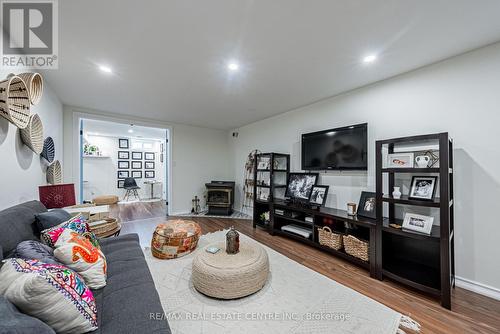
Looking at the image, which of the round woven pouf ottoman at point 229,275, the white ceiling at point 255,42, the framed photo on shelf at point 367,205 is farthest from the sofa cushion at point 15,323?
the framed photo on shelf at point 367,205

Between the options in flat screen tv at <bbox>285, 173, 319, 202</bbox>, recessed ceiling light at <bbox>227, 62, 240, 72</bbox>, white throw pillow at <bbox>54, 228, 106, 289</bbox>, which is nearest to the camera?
white throw pillow at <bbox>54, 228, 106, 289</bbox>

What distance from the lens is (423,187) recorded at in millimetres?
2127

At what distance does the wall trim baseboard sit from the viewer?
1.87 meters

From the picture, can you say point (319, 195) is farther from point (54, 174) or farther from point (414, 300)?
point (54, 174)

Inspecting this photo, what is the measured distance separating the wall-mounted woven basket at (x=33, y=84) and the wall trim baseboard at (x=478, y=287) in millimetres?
4642

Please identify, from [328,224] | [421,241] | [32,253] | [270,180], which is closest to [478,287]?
[421,241]

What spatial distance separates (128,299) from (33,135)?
2148mm

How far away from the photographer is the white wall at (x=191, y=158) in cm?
504

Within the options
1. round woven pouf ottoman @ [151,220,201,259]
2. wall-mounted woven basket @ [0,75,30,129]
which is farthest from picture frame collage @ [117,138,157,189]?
wall-mounted woven basket @ [0,75,30,129]

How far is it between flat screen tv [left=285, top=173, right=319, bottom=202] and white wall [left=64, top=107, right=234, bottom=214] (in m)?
2.48

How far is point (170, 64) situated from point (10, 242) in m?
2.06

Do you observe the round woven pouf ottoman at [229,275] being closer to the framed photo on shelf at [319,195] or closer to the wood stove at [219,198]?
the framed photo on shelf at [319,195]

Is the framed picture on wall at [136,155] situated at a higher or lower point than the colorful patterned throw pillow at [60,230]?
higher

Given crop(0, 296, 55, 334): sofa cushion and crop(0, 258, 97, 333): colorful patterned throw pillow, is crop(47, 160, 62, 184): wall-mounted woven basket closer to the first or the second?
crop(0, 258, 97, 333): colorful patterned throw pillow
